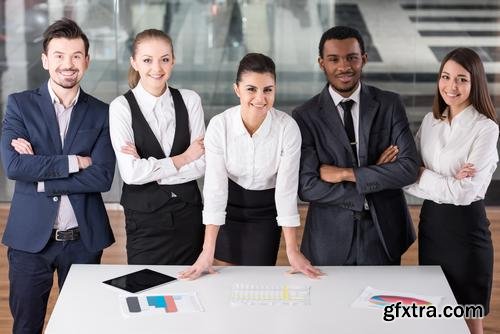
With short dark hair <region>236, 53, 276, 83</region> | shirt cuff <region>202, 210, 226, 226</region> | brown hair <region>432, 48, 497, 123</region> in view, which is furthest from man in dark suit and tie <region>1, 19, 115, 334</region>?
brown hair <region>432, 48, 497, 123</region>

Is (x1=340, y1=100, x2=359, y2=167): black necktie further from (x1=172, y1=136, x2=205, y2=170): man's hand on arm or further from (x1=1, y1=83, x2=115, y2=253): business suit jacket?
(x1=1, y1=83, x2=115, y2=253): business suit jacket

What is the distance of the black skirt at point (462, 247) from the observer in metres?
4.43

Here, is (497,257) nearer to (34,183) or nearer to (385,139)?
(385,139)

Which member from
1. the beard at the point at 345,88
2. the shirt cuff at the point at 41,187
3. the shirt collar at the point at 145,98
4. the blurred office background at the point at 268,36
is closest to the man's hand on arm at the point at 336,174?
the beard at the point at 345,88

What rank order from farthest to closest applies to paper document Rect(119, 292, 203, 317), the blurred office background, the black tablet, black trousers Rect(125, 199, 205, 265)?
1. the blurred office background
2. black trousers Rect(125, 199, 205, 265)
3. the black tablet
4. paper document Rect(119, 292, 203, 317)

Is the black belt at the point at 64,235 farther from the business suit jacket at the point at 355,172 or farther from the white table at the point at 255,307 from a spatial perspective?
the business suit jacket at the point at 355,172

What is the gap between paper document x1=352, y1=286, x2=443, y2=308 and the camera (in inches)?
154

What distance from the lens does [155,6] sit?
742cm

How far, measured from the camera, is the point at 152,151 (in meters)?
4.57

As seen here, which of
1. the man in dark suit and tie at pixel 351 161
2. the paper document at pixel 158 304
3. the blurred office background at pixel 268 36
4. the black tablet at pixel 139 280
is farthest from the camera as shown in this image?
the blurred office background at pixel 268 36

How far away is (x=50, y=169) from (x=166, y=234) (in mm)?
624

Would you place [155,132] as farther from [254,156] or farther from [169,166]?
[254,156]

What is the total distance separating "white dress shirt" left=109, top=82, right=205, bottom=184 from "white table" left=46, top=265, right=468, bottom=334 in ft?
1.45

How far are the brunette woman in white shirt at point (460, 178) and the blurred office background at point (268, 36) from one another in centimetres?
304
